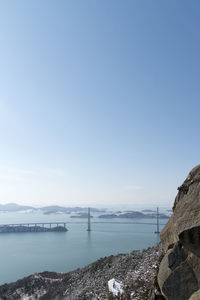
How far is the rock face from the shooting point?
6.46 ft

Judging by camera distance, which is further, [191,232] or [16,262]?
[16,262]

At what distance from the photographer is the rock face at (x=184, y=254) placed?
77.5 inches

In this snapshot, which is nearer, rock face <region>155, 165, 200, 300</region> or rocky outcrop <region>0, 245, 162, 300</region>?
rock face <region>155, 165, 200, 300</region>

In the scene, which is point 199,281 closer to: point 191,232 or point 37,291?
point 191,232

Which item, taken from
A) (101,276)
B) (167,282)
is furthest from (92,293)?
(167,282)

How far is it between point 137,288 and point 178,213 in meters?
3.24

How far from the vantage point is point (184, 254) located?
212cm

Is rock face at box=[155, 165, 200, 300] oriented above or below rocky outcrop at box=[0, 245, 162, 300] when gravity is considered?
above

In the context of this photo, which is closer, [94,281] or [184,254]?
[184,254]

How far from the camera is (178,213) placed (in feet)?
7.87

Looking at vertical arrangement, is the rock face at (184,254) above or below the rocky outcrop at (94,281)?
above

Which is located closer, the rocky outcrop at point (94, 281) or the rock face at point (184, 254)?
the rock face at point (184, 254)

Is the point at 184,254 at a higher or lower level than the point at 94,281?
higher

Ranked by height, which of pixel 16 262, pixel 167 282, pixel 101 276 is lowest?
pixel 16 262
